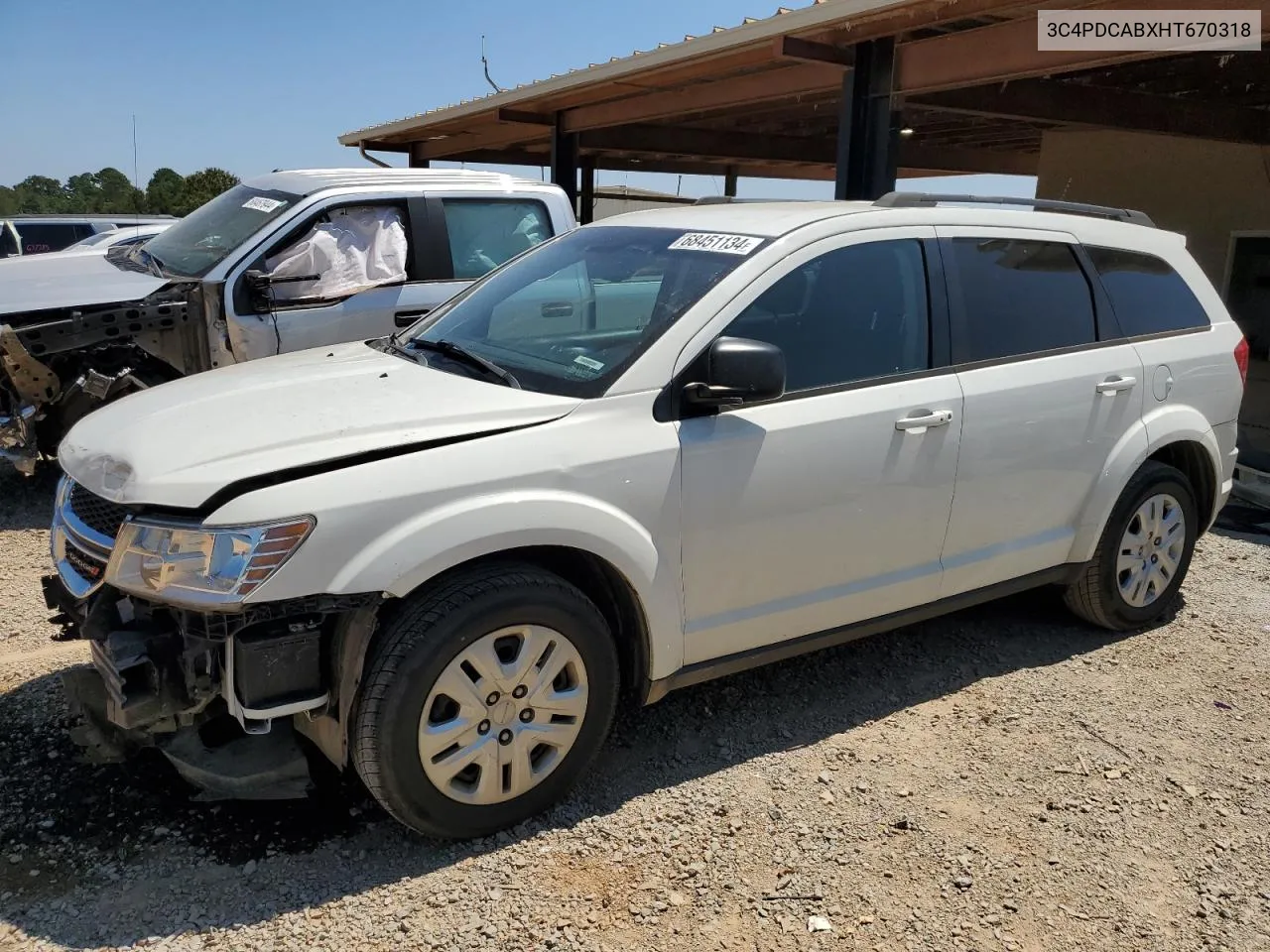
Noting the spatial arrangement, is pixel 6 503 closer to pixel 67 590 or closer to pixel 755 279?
pixel 67 590

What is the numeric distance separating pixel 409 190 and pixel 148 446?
4.23m

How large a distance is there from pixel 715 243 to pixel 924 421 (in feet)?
3.17

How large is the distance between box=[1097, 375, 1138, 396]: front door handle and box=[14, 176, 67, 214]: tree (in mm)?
41015

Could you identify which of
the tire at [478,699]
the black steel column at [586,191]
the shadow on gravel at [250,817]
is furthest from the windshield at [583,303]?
the black steel column at [586,191]

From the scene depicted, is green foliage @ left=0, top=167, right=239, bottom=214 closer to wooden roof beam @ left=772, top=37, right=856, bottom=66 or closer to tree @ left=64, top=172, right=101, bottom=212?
tree @ left=64, top=172, right=101, bottom=212

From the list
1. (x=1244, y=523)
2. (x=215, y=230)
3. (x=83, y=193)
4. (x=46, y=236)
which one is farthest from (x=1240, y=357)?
(x=83, y=193)

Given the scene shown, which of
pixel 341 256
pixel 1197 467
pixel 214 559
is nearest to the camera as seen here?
pixel 214 559

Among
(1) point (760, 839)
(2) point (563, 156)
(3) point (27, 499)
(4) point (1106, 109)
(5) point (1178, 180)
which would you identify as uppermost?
(4) point (1106, 109)

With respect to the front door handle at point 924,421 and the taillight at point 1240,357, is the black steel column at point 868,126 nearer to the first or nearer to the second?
the taillight at point 1240,357

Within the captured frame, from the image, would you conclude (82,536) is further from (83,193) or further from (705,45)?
(83,193)

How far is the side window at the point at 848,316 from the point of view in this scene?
341 centimetres

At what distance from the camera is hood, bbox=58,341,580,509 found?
270 centimetres

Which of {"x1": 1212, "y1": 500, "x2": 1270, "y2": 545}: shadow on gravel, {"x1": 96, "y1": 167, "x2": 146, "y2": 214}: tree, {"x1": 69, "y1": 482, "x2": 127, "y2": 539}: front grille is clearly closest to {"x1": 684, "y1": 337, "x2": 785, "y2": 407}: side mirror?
{"x1": 69, "y1": 482, "x2": 127, "y2": 539}: front grille

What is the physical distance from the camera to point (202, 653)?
106 inches
